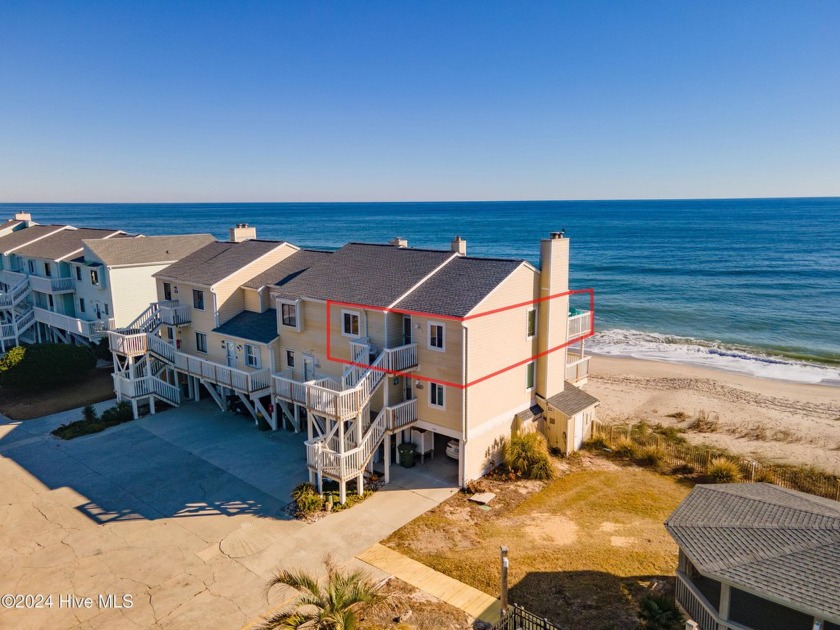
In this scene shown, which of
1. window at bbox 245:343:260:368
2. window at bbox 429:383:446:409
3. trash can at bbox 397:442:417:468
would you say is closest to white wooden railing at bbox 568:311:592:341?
window at bbox 429:383:446:409

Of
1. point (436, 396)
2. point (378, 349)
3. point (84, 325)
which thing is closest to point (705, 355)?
point (436, 396)

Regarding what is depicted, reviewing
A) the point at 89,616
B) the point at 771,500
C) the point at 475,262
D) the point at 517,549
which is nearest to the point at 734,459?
the point at 771,500

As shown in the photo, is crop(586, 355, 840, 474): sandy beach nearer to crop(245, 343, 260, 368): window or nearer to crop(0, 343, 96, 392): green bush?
crop(245, 343, 260, 368): window

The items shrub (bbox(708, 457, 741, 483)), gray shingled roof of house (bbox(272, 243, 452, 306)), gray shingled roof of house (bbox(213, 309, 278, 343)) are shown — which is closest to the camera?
shrub (bbox(708, 457, 741, 483))

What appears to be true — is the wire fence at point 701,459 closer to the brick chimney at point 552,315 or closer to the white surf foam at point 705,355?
the brick chimney at point 552,315

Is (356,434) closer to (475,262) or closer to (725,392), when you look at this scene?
(475,262)

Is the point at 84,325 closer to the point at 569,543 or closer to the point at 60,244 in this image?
the point at 60,244
